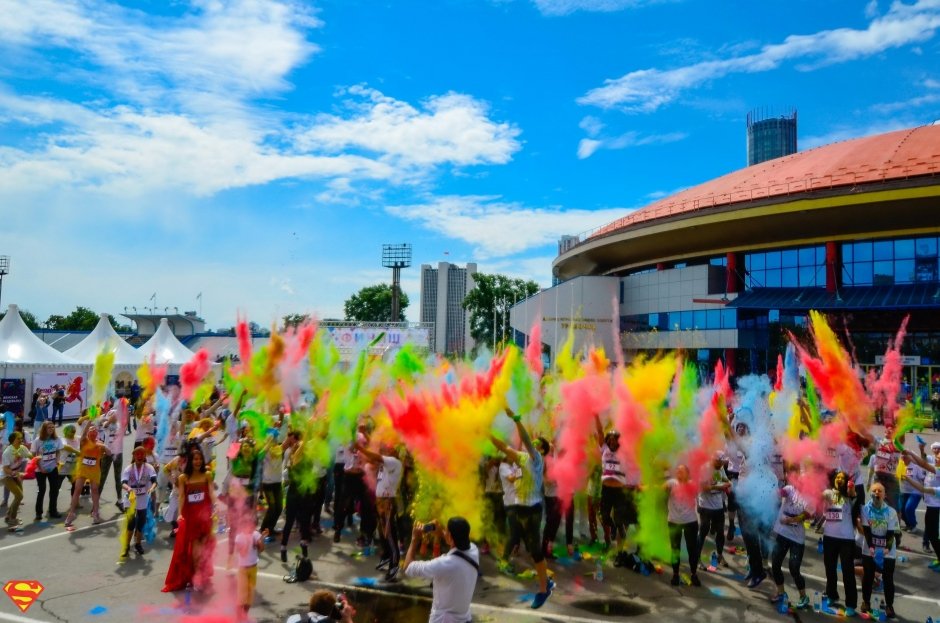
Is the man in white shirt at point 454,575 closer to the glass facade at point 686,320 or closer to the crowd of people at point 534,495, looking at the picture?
the crowd of people at point 534,495

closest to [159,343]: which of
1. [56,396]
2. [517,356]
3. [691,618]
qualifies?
[56,396]

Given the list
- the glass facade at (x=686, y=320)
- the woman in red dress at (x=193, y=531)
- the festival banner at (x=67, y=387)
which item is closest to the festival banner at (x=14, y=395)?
the festival banner at (x=67, y=387)

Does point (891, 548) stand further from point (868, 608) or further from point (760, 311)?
point (760, 311)

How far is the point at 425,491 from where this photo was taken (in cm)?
758

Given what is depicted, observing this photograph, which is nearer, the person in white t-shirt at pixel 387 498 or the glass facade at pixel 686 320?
the person in white t-shirt at pixel 387 498

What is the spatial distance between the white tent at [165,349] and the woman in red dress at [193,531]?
21049mm

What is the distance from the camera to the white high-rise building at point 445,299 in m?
117

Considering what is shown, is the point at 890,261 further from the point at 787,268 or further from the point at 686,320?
the point at 686,320

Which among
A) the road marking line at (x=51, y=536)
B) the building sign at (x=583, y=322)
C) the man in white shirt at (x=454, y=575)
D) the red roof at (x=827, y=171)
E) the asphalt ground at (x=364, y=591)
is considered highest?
the red roof at (x=827, y=171)

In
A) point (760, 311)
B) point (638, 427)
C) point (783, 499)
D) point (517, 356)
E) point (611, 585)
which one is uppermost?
point (760, 311)

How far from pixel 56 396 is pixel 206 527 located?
17.7m

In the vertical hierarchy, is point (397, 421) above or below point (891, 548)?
above

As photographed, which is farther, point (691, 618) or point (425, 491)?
point (425, 491)

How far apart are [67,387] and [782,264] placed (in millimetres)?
33734
